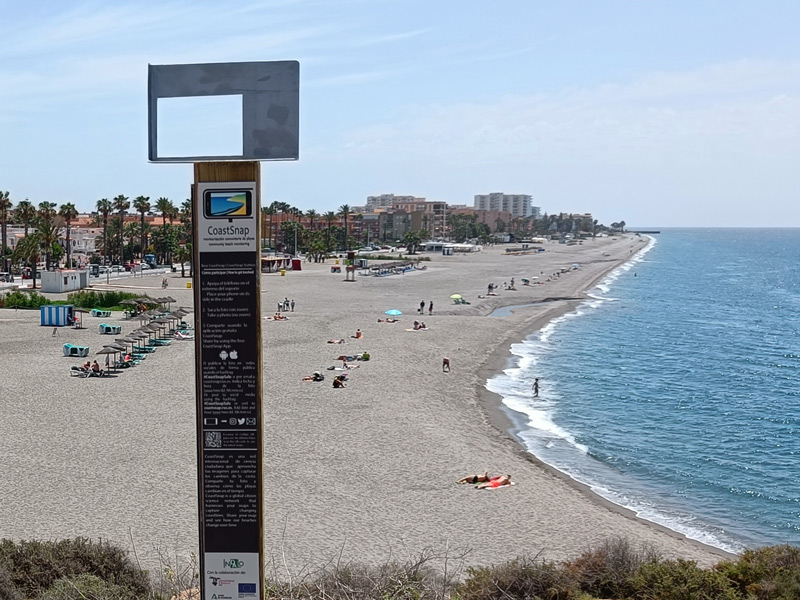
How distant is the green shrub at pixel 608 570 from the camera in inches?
369

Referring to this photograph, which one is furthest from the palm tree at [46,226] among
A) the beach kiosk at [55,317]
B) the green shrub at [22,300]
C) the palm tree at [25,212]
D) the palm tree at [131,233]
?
the beach kiosk at [55,317]

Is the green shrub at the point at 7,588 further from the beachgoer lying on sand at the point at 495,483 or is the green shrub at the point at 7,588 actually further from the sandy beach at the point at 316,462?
the beachgoer lying on sand at the point at 495,483

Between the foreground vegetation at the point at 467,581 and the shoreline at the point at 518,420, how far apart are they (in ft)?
21.6

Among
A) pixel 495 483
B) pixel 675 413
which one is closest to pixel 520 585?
pixel 495 483

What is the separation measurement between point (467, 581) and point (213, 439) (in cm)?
450

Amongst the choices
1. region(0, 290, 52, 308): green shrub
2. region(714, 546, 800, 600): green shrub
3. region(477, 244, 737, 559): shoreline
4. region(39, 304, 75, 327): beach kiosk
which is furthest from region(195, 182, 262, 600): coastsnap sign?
region(0, 290, 52, 308): green shrub

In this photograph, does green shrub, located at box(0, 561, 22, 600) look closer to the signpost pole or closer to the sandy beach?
the signpost pole

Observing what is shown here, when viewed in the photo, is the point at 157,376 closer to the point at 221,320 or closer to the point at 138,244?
the point at 221,320

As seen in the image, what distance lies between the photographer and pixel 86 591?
7648 mm

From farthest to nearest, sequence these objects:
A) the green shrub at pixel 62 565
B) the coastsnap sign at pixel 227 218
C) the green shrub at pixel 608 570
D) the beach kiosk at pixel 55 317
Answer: the beach kiosk at pixel 55 317, the green shrub at pixel 608 570, the green shrub at pixel 62 565, the coastsnap sign at pixel 227 218

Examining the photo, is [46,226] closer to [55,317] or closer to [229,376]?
[55,317]

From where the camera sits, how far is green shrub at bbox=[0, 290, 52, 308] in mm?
48438

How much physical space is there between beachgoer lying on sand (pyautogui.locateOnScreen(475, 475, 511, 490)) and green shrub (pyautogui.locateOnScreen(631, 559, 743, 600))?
28.7 ft

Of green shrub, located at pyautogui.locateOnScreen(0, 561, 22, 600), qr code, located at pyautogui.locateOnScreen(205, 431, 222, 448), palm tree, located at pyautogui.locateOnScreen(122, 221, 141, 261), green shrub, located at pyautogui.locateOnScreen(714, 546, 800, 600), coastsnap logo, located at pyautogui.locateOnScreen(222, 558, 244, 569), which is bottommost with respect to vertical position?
green shrub, located at pyautogui.locateOnScreen(714, 546, 800, 600)
